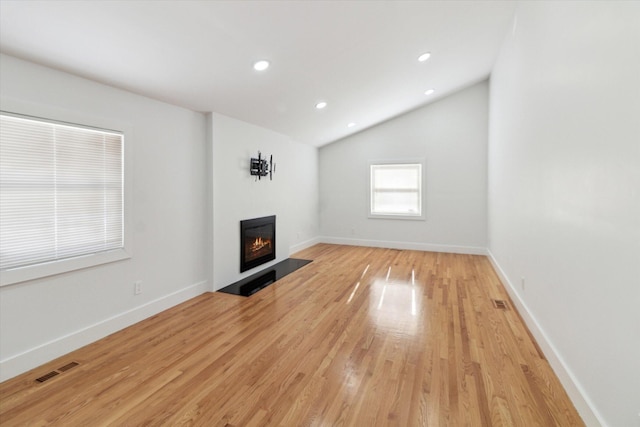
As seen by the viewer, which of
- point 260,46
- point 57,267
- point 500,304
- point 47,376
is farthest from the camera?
point 500,304

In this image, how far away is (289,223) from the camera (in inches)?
229

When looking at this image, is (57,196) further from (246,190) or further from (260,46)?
(246,190)

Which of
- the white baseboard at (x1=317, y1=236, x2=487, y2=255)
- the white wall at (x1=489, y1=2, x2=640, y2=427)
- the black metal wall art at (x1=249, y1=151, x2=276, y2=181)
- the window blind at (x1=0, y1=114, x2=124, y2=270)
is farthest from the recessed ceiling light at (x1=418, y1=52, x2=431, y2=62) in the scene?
the white baseboard at (x1=317, y1=236, x2=487, y2=255)

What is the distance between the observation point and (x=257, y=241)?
4.77 meters

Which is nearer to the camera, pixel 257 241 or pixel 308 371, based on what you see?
pixel 308 371

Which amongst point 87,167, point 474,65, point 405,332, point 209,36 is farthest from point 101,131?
point 474,65

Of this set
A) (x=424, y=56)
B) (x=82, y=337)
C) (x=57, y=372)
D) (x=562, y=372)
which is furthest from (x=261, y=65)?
(x=562, y=372)

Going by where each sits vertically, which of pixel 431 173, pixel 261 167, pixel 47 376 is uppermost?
pixel 431 173

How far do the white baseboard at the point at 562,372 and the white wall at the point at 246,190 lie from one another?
345 centimetres

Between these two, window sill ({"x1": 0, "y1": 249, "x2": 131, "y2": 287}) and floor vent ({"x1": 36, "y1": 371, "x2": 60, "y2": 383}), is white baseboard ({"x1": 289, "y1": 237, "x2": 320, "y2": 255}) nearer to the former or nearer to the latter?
window sill ({"x1": 0, "y1": 249, "x2": 131, "y2": 287})

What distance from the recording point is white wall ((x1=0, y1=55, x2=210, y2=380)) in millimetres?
2191

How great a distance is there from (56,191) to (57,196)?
41 mm

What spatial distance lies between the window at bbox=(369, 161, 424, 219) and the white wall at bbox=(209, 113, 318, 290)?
5.55 ft

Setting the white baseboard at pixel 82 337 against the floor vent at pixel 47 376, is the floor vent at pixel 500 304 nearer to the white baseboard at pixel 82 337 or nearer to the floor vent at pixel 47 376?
the white baseboard at pixel 82 337
